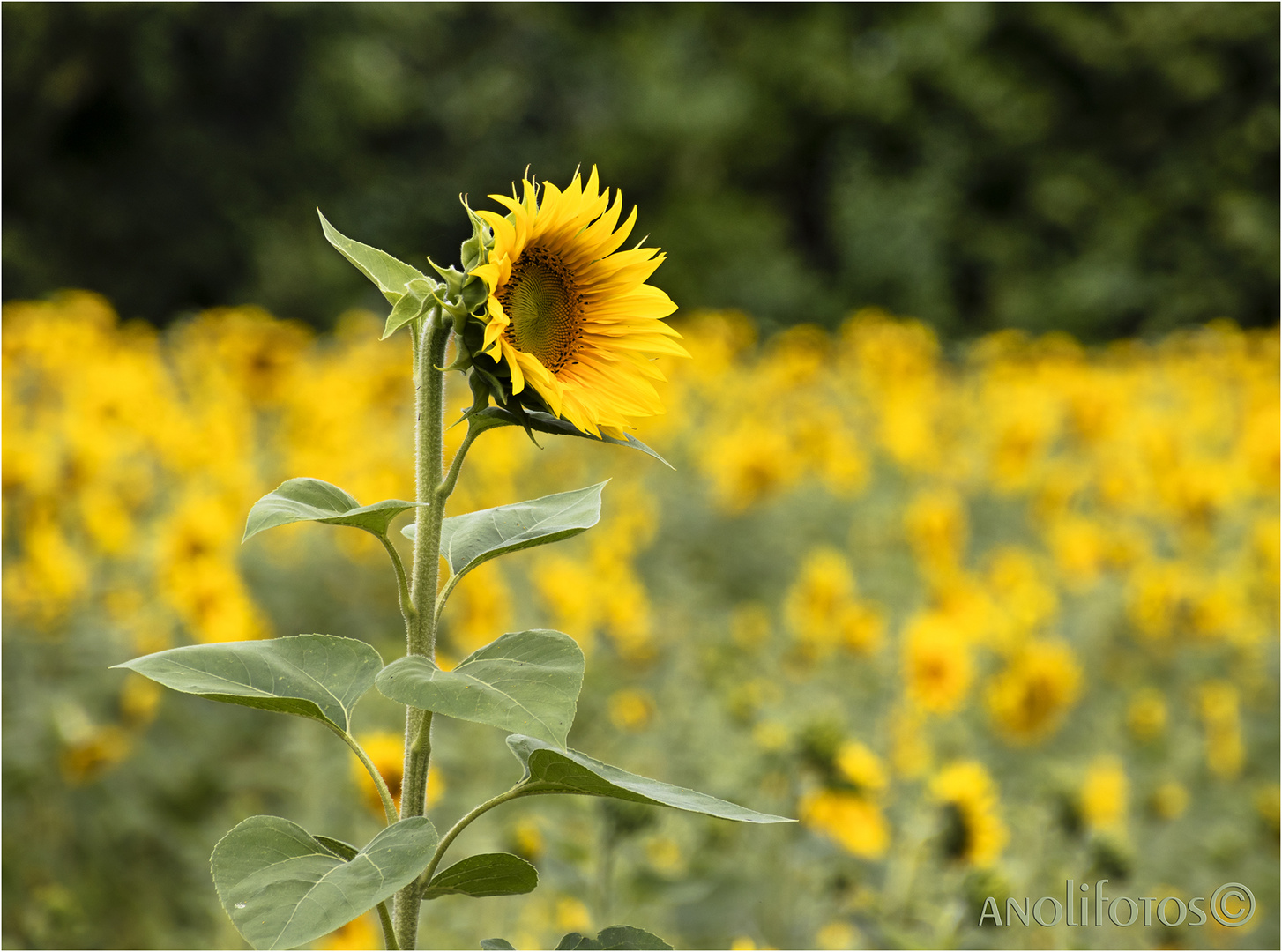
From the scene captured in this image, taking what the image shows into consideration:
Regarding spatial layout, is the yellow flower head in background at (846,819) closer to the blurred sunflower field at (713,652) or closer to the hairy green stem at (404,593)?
the blurred sunflower field at (713,652)

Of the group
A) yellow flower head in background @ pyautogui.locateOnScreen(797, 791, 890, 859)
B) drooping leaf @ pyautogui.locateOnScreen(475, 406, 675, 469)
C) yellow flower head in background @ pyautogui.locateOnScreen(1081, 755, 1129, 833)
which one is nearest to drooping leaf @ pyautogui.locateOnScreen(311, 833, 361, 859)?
drooping leaf @ pyautogui.locateOnScreen(475, 406, 675, 469)

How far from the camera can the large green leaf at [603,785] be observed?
0.36 metres

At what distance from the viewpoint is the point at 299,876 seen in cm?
35

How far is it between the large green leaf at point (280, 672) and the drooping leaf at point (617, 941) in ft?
0.42

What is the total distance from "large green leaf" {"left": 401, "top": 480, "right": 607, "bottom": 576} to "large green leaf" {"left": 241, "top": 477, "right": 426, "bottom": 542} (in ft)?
0.11

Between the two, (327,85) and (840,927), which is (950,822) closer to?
(840,927)

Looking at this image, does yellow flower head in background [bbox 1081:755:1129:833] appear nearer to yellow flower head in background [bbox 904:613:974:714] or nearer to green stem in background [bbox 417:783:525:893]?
yellow flower head in background [bbox 904:613:974:714]

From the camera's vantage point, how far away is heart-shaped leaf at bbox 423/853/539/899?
405 millimetres

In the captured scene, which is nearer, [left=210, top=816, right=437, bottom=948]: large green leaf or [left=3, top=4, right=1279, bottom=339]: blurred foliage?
[left=210, top=816, right=437, bottom=948]: large green leaf

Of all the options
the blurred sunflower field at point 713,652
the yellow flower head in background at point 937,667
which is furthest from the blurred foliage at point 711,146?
the yellow flower head in background at point 937,667

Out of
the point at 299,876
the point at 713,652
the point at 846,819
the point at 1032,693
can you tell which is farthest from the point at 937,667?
the point at 299,876

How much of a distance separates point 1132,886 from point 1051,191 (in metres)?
8.01

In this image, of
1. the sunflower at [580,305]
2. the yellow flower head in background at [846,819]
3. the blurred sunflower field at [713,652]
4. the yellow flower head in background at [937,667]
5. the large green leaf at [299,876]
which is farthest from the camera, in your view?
the yellow flower head in background at [937,667]

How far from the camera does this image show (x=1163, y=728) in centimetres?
207
